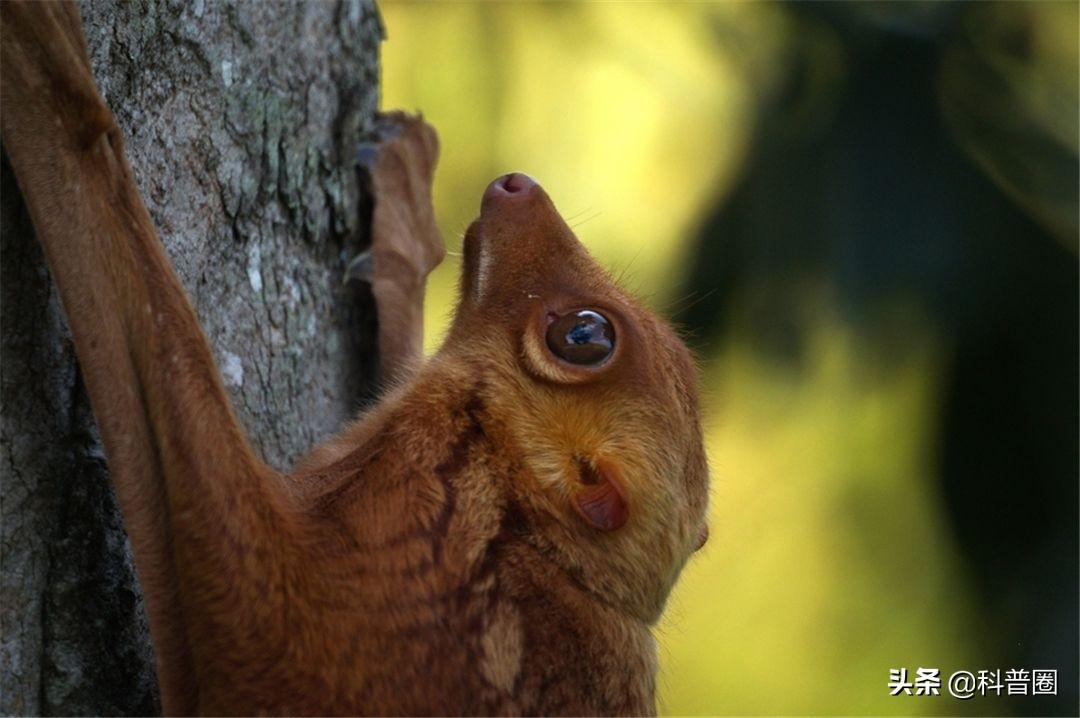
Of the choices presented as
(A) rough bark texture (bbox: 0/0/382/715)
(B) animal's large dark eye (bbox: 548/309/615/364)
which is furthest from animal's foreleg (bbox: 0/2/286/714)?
(B) animal's large dark eye (bbox: 548/309/615/364)

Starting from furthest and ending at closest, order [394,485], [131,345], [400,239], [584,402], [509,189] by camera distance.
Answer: [400,239]
[509,189]
[584,402]
[394,485]
[131,345]

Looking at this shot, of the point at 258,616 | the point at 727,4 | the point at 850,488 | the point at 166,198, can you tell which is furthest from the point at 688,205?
the point at 258,616

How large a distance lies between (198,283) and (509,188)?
3.69 ft

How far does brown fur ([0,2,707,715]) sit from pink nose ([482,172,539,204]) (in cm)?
5

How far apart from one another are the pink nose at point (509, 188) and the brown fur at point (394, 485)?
2.0 inches

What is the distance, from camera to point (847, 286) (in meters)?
8.14

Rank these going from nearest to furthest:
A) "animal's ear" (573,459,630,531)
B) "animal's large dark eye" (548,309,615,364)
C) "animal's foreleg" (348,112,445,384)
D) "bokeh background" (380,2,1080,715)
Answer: "animal's ear" (573,459,630,531) < "animal's large dark eye" (548,309,615,364) < "animal's foreleg" (348,112,445,384) < "bokeh background" (380,2,1080,715)

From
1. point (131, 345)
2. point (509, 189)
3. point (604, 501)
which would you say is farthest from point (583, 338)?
point (131, 345)

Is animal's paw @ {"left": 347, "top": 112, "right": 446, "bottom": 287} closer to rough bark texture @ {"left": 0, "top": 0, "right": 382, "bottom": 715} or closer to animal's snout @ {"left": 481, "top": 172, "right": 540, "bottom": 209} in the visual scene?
rough bark texture @ {"left": 0, "top": 0, "right": 382, "bottom": 715}

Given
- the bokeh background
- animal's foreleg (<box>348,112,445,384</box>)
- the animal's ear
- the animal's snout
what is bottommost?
the bokeh background

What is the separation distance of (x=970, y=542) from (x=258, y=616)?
224 inches

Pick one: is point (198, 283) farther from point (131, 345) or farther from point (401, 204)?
point (401, 204)

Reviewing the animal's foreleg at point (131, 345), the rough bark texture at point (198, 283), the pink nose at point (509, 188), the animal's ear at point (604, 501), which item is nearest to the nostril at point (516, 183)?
the pink nose at point (509, 188)

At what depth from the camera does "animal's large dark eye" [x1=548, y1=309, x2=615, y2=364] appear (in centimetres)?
403
